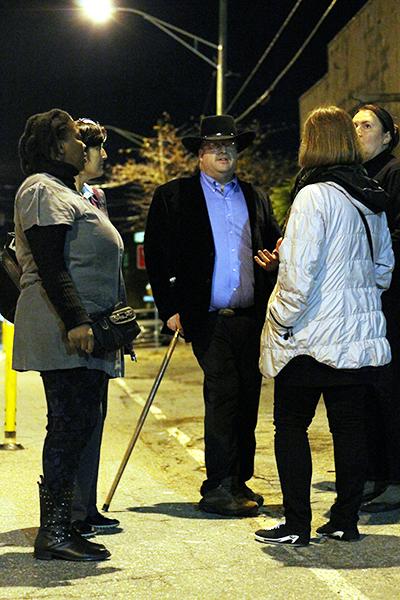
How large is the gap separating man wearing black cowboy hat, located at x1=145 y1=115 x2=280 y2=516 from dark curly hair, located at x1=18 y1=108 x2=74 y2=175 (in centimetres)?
136

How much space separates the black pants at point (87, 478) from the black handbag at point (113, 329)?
494 mm

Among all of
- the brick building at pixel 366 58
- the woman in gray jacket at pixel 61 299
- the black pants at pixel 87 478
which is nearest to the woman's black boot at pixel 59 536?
the woman in gray jacket at pixel 61 299

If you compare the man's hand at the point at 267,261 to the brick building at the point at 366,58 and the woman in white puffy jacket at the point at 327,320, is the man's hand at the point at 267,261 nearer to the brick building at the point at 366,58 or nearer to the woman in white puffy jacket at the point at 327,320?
the woman in white puffy jacket at the point at 327,320

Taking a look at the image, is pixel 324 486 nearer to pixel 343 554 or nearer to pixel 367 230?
pixel 343 554

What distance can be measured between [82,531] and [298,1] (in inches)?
640

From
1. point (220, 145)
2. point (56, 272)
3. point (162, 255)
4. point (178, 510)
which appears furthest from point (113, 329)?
point (220, 145)

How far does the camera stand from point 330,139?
5715 mm

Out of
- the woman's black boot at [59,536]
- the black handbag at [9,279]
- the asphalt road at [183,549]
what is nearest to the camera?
Result: the asphalt road at [183,549]

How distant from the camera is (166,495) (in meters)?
7.10

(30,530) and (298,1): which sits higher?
(298,1)

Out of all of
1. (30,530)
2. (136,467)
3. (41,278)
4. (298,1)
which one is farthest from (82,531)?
(298,1)

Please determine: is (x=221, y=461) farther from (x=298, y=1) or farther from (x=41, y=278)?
(x=298, y=1)

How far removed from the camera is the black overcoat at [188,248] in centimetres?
670

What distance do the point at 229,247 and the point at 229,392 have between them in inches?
32.0
